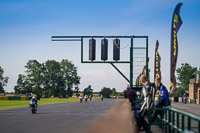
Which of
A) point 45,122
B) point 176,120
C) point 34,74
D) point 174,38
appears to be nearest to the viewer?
point 176,120

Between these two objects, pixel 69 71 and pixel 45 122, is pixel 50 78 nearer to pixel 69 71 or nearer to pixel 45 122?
pixel 69 71

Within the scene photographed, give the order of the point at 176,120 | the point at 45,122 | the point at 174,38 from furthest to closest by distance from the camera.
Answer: the point at 45,122
the point at 174,38
the point at 176,120

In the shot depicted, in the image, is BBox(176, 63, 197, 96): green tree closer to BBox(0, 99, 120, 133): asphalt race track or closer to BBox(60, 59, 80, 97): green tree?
BBox(60, 59, 80, 97): green tree

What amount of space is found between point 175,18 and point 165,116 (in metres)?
4.56

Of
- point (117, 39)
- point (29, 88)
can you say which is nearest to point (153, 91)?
point (117, 39)

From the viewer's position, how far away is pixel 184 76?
442 feet

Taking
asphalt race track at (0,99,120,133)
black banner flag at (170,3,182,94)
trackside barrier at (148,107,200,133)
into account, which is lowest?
asphalt race track at (0,99,120,133)

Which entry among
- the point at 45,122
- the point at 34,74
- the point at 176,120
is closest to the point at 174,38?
the point at 176,120

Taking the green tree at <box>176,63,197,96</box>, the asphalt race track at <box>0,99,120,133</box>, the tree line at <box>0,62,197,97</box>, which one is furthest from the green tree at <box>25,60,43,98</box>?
the asphalt race track at <box>0,99,120,133</box>

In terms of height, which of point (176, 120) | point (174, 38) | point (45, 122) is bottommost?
point (45, 122)

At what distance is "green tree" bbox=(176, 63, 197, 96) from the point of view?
438 feet

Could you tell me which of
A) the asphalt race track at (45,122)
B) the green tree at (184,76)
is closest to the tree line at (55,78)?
the green tree at (184,76)

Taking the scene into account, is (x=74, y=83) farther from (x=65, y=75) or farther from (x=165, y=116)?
(x=165, y=116)

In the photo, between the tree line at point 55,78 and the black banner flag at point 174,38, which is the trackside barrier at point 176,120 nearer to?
the black banner flag at point 174,38
